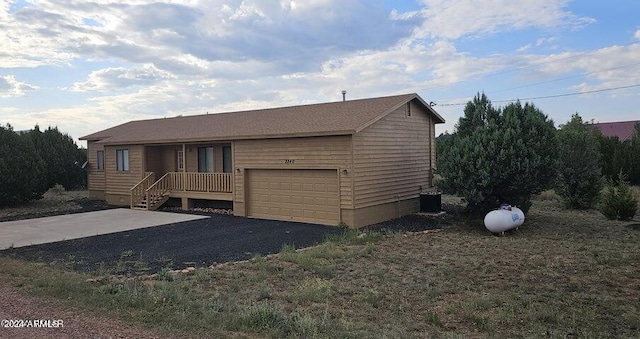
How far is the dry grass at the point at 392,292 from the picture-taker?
18.1 feet

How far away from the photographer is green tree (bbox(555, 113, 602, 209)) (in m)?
17.1

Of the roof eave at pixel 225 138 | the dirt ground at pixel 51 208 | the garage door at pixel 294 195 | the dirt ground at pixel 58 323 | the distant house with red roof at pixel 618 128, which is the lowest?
the dirt ground at pixel 58 323

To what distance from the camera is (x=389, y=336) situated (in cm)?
527

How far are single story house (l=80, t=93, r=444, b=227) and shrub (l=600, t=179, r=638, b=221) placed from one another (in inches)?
223

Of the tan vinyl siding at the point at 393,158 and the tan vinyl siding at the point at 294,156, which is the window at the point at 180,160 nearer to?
the tan vinyl siding at the point at 294,156

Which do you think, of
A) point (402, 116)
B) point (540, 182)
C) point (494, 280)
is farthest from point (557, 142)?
point (494, 280)

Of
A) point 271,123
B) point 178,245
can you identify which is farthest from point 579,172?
point 178,245

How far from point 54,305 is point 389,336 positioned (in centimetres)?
422

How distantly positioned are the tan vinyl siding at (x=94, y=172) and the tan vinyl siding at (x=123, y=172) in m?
1.37

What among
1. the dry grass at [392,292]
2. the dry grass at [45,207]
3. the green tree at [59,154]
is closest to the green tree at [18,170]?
the dry grass at [45,207]

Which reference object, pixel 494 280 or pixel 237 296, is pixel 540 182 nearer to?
pixel 494 280

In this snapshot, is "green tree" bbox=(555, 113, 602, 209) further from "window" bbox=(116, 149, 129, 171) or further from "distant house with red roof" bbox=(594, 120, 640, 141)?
"distant house with red roof" bbox=(594, 120, 640, 141)

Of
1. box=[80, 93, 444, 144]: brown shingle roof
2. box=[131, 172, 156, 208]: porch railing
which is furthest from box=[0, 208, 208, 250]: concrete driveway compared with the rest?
box=[80, 93, 444, 144]: brown shingle roof

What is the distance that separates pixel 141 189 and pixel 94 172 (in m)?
5.21
